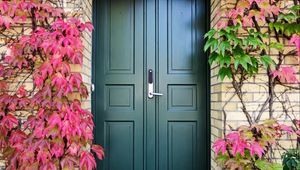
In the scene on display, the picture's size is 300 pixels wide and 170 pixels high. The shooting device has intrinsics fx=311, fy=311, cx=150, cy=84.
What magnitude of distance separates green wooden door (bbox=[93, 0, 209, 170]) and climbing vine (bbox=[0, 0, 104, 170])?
495 millimetres

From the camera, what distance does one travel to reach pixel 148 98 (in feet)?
9.19

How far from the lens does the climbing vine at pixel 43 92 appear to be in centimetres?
210

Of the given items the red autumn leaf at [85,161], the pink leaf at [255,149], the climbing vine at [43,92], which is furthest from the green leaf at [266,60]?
the red autumn leaf at [85,161]

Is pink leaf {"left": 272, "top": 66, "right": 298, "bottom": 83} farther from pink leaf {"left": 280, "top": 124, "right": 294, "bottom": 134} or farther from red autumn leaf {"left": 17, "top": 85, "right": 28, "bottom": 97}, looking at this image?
red autumn leaf {"left": 17, "top": 85, "right": 28, "bottom": 97}

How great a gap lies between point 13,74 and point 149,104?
1.15 metres

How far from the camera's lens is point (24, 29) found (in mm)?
2369

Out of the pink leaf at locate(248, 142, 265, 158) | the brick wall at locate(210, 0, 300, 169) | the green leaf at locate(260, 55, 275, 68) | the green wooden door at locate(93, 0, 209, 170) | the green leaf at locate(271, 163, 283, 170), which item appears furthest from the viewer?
the green wooden door at locate(93, 0, 209, 170)

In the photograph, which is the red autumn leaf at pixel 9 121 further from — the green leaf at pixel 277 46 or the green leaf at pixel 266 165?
→ the green leaf at pixel 277 46

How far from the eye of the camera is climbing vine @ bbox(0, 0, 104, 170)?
2102 mm

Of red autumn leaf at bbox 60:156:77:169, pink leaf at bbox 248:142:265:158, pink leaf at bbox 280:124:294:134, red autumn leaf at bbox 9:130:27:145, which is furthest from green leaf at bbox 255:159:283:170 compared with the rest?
red autumn leaf at bbox 9:130:27:145

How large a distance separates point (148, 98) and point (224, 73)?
2.51 feet

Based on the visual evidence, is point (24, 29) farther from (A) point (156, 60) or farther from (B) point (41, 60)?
(A) point (156, 60)

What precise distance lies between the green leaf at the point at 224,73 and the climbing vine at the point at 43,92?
1.02 m

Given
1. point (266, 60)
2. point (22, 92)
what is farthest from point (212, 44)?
point (22, 92)
